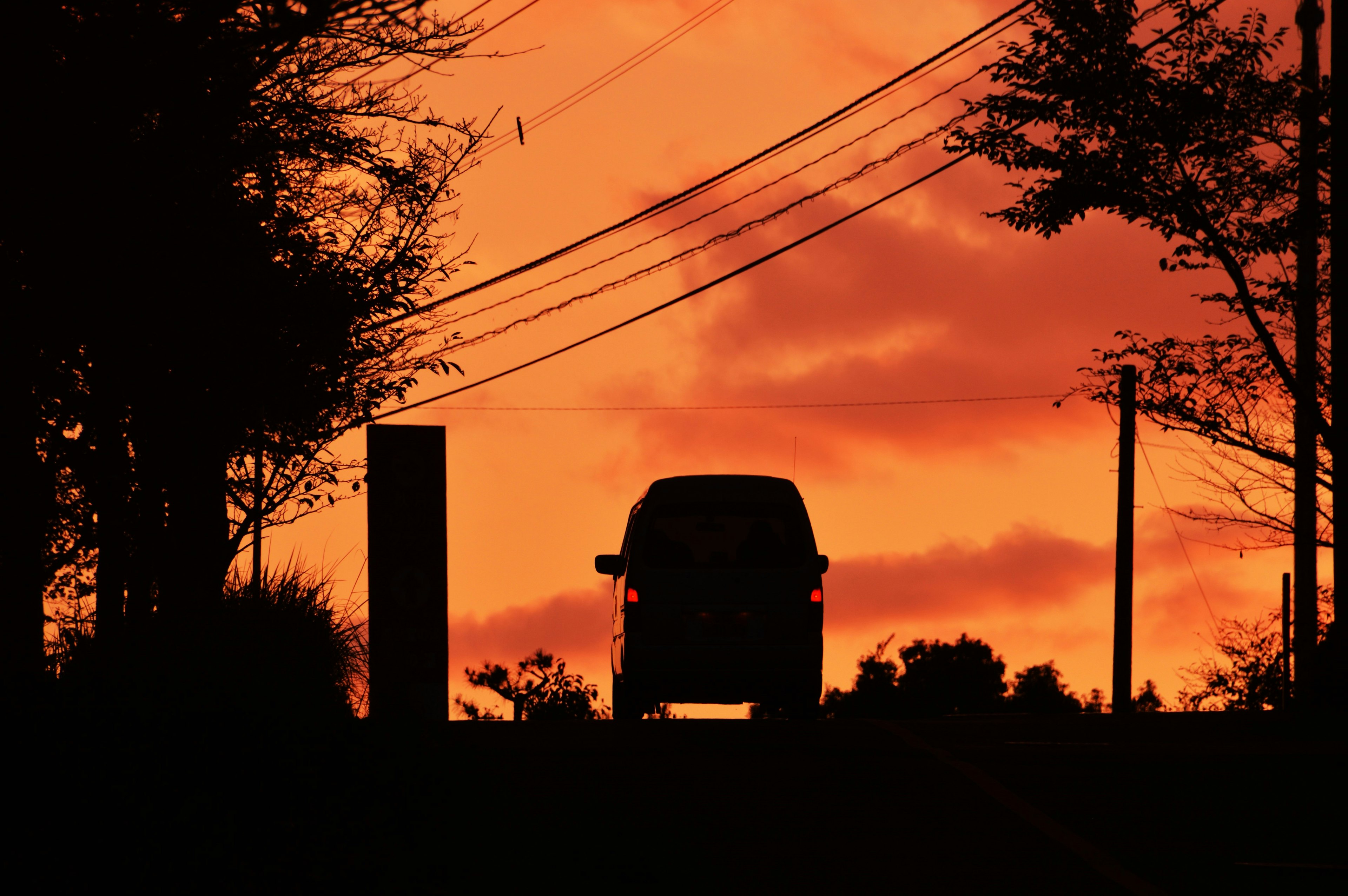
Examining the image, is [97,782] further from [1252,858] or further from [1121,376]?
[1121,376]

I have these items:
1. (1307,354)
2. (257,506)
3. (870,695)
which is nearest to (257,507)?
(257,506)

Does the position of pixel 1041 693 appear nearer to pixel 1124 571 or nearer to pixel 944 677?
pixel 944 677

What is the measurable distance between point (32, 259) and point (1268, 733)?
10.8 meters

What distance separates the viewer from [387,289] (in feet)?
50.2

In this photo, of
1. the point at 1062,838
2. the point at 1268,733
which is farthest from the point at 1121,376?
the point at 1062,838

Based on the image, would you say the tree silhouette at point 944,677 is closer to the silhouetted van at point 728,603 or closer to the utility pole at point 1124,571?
the utility pole at point 1124,571

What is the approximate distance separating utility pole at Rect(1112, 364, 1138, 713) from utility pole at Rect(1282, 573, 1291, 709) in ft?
10.5

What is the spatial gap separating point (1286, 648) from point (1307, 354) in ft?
43.4

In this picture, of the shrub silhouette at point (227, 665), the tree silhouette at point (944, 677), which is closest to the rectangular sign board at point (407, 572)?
the shrub silhouette at point (227, 665)

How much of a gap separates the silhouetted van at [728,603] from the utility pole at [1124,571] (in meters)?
16.3

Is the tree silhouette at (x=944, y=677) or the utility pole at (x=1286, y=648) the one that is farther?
the tree silhouette at (x=944, y=677)

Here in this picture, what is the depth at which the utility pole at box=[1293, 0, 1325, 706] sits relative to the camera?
20.4 m

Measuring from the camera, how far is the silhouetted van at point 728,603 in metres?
15.5

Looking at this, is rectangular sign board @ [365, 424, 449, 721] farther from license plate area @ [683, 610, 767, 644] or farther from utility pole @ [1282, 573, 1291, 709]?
utility pole @ [1282, 573, 1291, 709]
